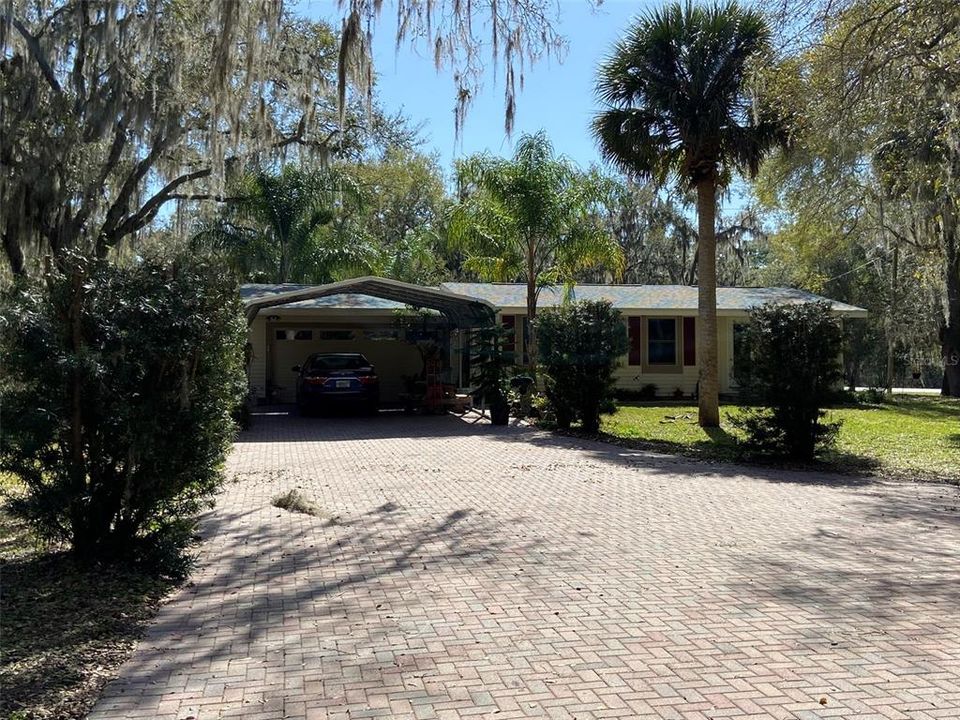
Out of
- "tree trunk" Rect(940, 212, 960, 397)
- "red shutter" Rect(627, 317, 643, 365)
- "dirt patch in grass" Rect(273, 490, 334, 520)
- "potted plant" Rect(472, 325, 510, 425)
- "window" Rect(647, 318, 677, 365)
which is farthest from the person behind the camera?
"tree trunk" Rect(940, 212, 960, 397)

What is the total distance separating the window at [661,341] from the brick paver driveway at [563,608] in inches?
584

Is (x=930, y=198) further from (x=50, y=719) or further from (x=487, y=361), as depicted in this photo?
(x=50, y=719)

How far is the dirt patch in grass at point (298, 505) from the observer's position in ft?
26.7

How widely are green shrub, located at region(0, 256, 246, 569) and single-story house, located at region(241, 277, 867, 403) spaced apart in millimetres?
14907

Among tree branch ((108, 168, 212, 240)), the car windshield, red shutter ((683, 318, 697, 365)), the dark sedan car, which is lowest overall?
the dark sedan car

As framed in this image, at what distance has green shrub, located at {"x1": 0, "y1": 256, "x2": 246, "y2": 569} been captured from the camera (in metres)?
5.30

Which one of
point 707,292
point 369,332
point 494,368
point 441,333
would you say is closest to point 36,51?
point 494,368

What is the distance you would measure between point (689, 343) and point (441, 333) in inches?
320

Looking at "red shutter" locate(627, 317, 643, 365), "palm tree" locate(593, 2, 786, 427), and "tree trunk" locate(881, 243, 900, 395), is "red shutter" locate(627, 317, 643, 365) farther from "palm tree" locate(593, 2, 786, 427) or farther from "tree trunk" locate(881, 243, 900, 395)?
"tree trunk" locate(881, 243, 900, 395)

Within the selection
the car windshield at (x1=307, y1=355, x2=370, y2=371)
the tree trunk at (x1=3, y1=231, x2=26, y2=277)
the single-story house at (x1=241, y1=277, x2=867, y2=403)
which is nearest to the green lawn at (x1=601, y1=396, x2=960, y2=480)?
the single-story house at (x1=241, y1=277, x2=867, y2=403)

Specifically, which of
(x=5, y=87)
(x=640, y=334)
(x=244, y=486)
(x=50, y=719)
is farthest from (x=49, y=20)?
(x=640, y=334)

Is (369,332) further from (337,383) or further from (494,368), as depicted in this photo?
(494,368)

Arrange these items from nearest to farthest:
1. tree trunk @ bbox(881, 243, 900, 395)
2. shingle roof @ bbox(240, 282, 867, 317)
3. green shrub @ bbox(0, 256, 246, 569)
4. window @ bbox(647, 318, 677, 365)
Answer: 1. green shrub @ bbox(0, 256, 246, 569)
2. shingle roof @ bbox(240, 282, 867, 317)
3. window @ bbox(647, 318, 677, 365)
4. tree trunk @ bbox(881, 243, 900, 395)

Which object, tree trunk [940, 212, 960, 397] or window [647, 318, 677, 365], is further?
tree trunk [940, 212, 960, 397]
